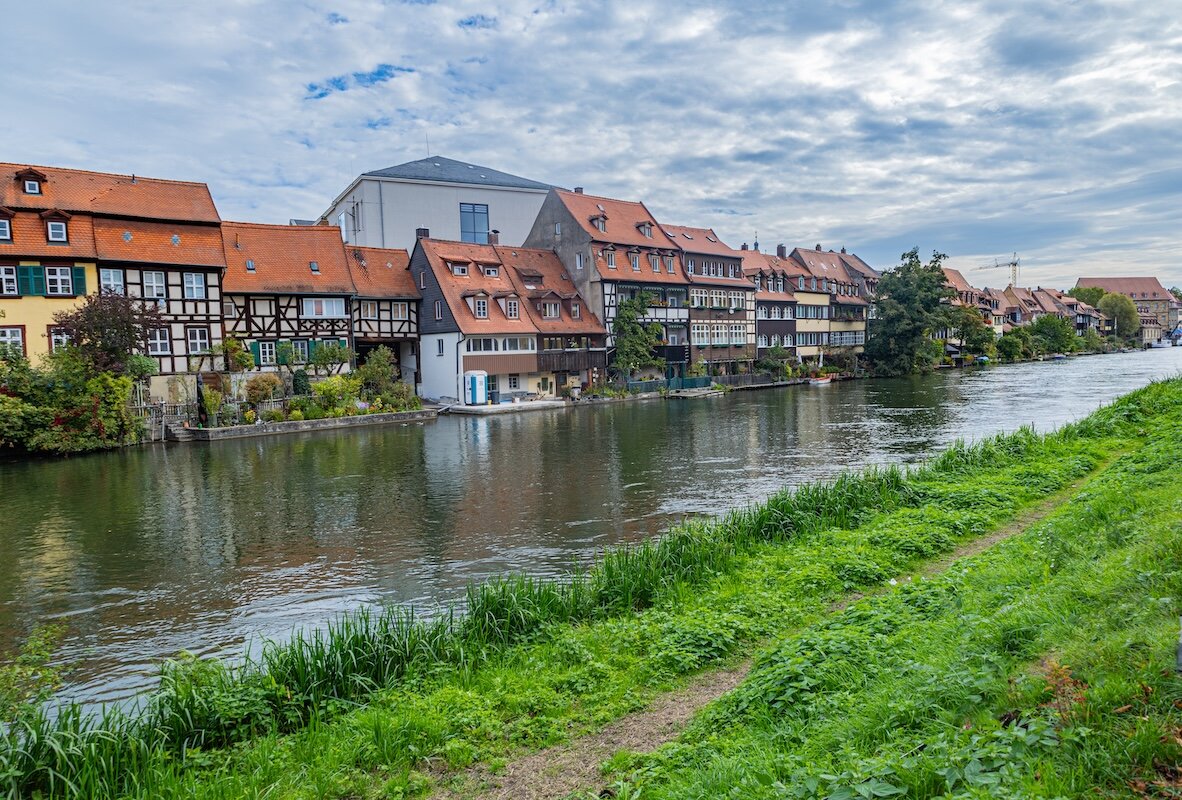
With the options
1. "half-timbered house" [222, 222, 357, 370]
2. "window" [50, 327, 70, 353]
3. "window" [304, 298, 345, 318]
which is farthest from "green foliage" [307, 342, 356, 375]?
"window" [50, 327, 70, 353]

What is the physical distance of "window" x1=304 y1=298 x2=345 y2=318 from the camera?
142 feet

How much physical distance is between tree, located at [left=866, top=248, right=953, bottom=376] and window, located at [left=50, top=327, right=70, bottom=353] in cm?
6618

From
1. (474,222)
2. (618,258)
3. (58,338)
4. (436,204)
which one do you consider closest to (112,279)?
(58,338)

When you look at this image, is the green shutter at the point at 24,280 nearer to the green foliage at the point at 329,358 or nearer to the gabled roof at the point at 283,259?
the gabled roof at the point at 283,259

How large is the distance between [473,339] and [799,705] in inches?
1669

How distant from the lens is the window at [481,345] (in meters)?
46.4

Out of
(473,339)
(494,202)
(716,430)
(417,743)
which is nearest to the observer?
(417,743)

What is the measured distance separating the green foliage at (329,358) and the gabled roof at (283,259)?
390cm

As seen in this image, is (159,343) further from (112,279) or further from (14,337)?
(14,337)

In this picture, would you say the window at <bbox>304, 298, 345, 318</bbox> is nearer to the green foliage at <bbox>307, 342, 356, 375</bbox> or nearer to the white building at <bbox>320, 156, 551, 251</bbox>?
the green foliage at <bbox>307, 342, 356, 375</bbox>

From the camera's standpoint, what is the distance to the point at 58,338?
3406 centimetres

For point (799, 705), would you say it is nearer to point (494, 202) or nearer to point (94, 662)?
point (94, 662)

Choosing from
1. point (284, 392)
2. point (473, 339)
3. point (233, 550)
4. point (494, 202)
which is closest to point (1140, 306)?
point (494, 202)

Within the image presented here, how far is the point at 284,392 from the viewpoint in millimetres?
38656
